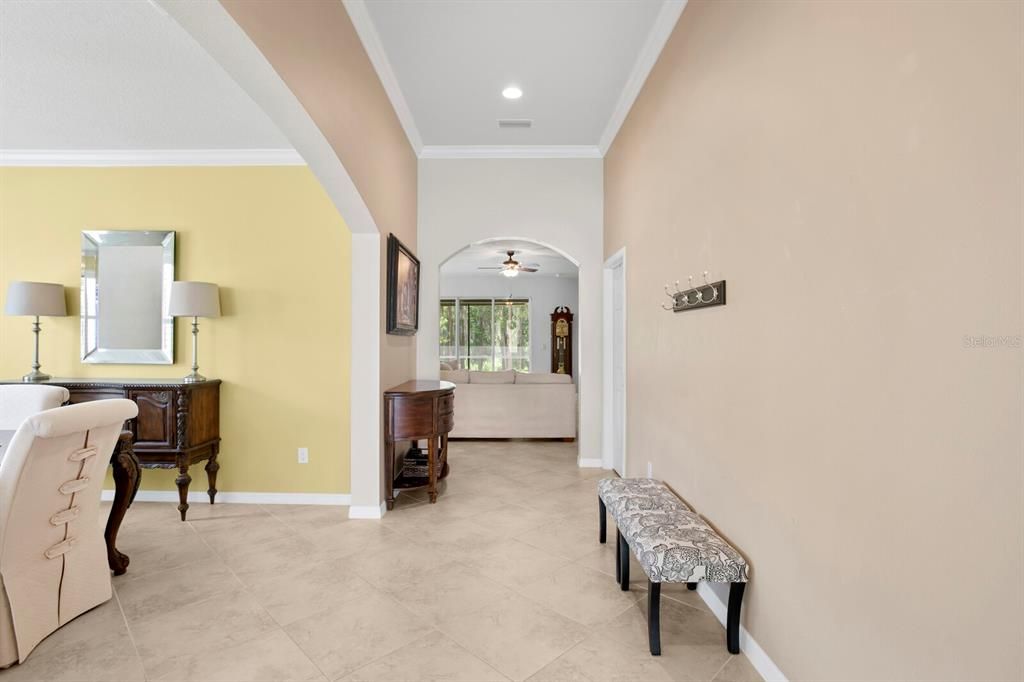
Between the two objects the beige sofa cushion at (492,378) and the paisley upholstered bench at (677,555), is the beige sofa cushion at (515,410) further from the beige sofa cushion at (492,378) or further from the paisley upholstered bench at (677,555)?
the paisley upholstered bench at (677,555)

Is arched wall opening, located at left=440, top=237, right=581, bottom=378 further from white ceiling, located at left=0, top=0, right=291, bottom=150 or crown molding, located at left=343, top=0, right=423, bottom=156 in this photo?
white ceiling, located at left=0, top=0, right=291, bottom=150

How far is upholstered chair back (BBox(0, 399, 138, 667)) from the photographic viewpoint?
6.30 ft

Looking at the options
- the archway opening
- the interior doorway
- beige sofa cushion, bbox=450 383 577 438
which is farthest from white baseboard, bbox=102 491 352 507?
the archway opening

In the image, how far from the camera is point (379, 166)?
3.40 meters

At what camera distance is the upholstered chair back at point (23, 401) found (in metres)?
2.60

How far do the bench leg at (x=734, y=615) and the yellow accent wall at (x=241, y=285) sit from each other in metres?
2.92

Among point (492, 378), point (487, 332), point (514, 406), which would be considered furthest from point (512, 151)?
point (487, 332)

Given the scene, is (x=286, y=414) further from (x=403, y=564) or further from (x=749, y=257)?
(x=749, y=257)

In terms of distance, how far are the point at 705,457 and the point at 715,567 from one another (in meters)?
0.60

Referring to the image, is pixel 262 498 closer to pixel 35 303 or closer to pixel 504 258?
pixel 35 303

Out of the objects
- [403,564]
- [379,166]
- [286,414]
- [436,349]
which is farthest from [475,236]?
[403,564]

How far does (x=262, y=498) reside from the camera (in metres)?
3.85

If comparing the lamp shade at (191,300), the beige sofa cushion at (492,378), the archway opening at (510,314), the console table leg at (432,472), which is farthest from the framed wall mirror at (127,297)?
the archway opening at (510,314)

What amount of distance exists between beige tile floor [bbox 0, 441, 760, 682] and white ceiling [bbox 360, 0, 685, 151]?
3070mm
